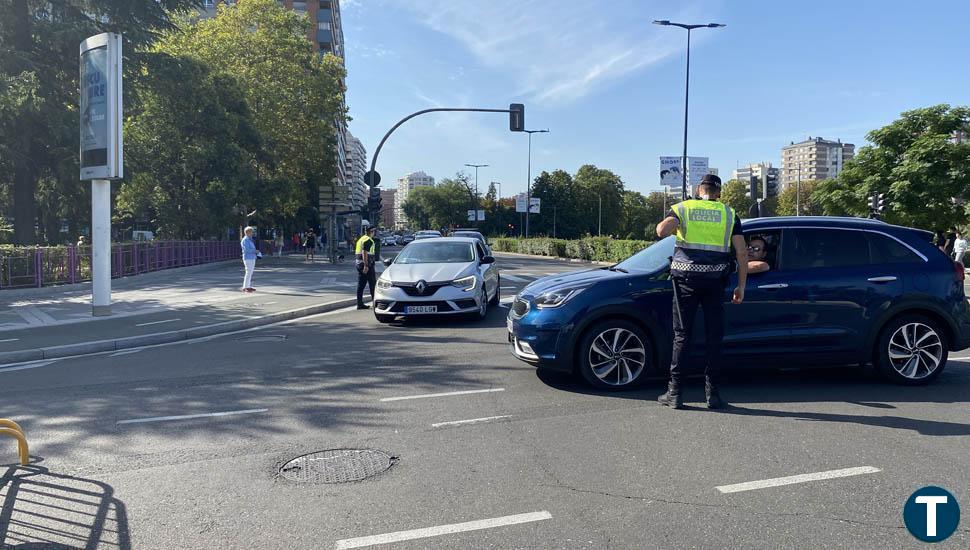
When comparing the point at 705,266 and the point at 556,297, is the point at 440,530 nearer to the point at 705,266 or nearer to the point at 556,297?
the point at 705,266

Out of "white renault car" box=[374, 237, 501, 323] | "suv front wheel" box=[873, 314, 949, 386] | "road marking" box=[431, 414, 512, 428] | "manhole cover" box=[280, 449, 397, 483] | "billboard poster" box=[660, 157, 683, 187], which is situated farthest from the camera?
"billboard poster" box=[660, 157, 683, 187]

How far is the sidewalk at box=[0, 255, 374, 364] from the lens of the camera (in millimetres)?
10070

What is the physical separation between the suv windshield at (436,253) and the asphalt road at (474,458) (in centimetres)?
Result: 473

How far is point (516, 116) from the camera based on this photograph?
24.1 m

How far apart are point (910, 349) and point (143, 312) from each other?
1290cm

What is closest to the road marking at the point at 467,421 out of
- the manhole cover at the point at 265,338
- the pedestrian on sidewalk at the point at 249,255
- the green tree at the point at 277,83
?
the manhole cover at the point at 265,338

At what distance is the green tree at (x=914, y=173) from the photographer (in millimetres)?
34750

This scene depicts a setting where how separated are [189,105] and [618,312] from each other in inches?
1260

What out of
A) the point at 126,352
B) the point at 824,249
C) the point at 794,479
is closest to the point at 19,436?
the point at 794,479

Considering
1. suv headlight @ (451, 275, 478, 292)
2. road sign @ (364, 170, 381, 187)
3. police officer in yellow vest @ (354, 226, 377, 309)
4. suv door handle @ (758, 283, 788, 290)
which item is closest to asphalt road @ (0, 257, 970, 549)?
suv door handle @ (758, 283, 788, 290)

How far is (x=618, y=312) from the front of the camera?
6191 millimetres

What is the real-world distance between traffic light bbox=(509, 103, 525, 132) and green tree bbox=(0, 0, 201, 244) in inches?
521

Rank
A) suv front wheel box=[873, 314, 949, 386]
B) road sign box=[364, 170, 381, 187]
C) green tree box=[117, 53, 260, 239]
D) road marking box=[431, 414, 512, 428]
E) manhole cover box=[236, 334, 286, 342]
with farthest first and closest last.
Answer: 1. green tree box=[117, 53, 260, 239]
2. road sign box=[364, 170, 381, 187]
3. manhole cover box=[236, 334, 286, 342]
4. suv front wheel box=[873, 314, 949, 386]
5. road marking box=[431, 414, 512, 428]

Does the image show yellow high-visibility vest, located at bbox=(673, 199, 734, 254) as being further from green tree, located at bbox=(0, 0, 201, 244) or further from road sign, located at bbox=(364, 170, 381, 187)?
green tree, located at bbox=(0, 0, 201, 244)
